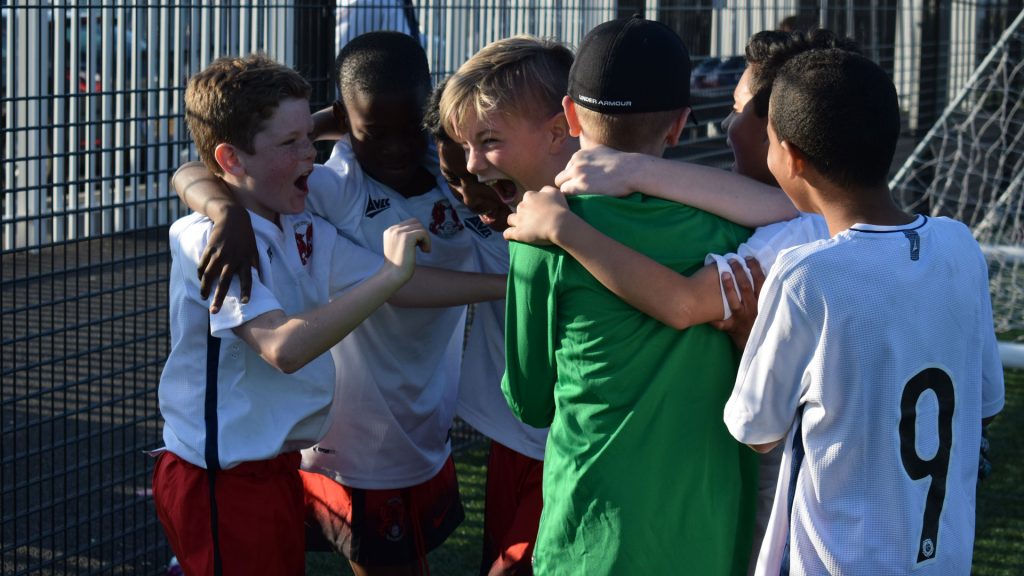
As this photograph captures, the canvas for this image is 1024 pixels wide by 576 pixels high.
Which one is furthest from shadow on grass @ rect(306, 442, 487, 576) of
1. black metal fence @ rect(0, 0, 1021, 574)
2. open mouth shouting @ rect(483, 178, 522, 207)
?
open mouth shouting @ rect(483, 178, 522, 207)

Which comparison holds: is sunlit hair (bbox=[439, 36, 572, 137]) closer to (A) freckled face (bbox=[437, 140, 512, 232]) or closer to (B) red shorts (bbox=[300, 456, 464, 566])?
(A) freckled face (bbox=[437, 140, 512, 232])

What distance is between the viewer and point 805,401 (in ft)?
6.45

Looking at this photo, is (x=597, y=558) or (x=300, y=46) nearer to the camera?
(x=597, y=558)

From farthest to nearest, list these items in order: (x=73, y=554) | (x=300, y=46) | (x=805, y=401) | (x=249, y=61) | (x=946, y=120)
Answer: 1. (x=946, y=120)
2. (x=300, y=46)
3. (x=73, y=554)
4. (x=249, y=61)
5. (x=805, y=401)

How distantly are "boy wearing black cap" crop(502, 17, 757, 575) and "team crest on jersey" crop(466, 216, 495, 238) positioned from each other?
963 mm

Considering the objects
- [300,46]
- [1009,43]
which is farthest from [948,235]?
[1009,43]

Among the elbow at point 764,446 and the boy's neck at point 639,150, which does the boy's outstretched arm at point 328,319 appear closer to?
the boy's neck at point 639,150

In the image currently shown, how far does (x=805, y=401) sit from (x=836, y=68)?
57cm

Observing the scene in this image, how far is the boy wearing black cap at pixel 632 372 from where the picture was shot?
6.76ft

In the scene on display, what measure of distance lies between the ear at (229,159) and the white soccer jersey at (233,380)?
0.42 feet

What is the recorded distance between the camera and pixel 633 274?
199 cm

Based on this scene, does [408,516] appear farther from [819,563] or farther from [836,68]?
A: [836,68]

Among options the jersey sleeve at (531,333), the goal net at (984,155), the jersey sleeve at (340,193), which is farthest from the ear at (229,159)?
the goal net at (984,155)

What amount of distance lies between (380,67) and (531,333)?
107cm
